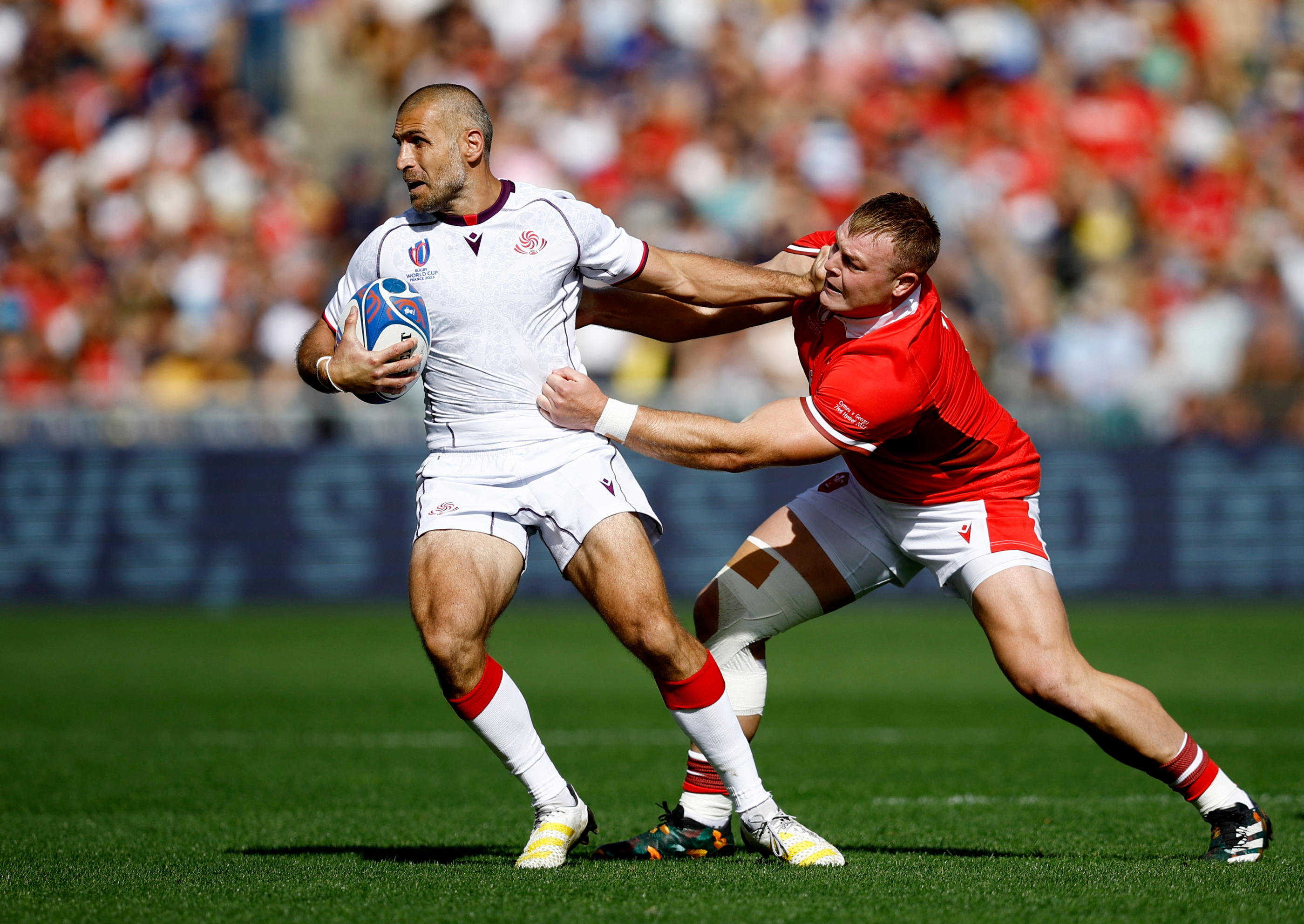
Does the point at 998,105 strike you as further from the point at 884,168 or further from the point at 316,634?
the point at 316,634

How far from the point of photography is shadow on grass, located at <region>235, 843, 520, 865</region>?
5652mm

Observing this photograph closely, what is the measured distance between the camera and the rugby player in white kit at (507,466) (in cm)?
537

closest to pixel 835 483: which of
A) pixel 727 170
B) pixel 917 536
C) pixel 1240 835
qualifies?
pixel 917 536

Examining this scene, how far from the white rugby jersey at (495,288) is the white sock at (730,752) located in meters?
1.13

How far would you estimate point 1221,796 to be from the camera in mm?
5504

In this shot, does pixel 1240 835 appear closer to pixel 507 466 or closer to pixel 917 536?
pixel 917 536

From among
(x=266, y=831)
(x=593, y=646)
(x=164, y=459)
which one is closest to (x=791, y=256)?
(x=266, y=831)

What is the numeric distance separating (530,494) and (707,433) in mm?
669

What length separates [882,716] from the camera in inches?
372

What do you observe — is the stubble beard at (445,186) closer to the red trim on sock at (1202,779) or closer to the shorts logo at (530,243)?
the shorts logo at (530,243)

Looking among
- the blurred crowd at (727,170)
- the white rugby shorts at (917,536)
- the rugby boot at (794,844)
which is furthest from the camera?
the blurred crowd at (727,170)

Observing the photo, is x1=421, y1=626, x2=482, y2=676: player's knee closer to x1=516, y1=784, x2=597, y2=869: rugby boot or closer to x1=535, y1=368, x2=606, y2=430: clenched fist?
x1=516, y1=784, x2=597, y2=869: rugby boot

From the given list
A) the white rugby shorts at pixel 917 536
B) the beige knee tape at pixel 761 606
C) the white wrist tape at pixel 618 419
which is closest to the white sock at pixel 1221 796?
the white rugby shorts at pixel 917 536

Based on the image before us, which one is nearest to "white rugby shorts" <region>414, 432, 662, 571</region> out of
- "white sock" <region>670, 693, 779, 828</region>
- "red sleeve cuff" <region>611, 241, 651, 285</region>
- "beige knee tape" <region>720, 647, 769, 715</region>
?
"red sleeve cuff" <region>611, 241, 651, 285</region>
